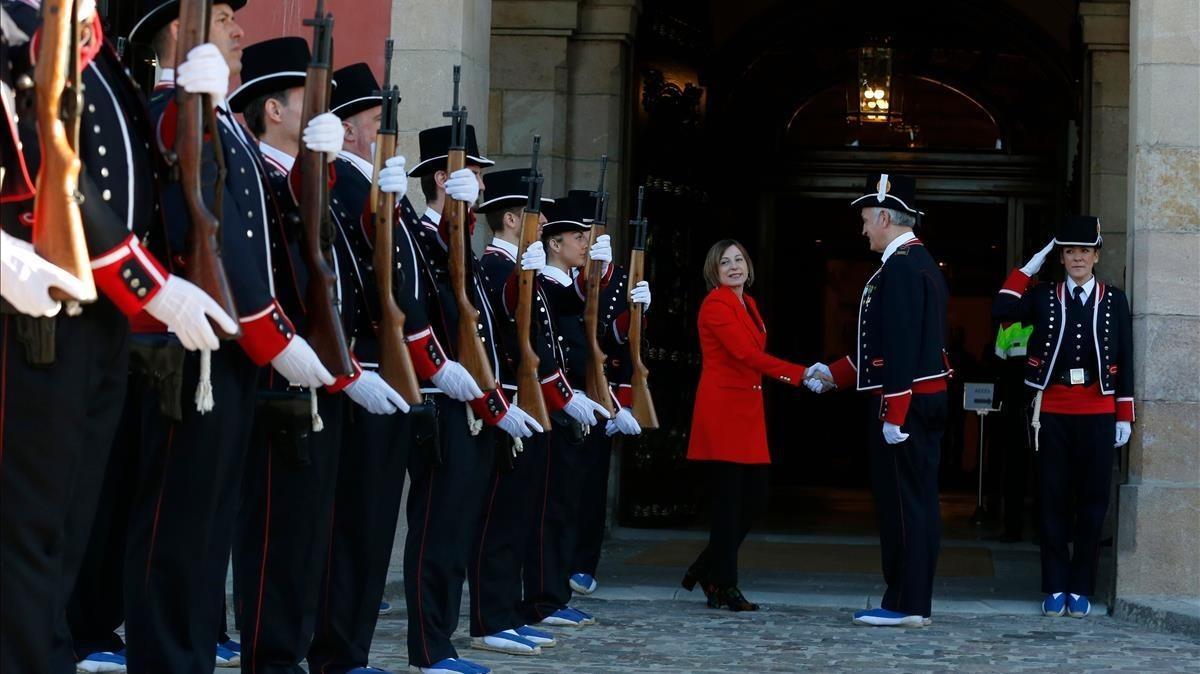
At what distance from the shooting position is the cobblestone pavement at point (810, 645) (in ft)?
22.2

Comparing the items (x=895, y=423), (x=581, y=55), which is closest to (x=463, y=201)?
(x=895, y=423)

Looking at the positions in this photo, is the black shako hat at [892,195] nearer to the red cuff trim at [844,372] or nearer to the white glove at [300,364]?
the red cuff trim at [844,372]

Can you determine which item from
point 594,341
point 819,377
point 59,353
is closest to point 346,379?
point 59,353

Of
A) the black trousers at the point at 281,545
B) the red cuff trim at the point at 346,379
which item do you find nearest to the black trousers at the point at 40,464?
the red cuff trim at the point at 346,379

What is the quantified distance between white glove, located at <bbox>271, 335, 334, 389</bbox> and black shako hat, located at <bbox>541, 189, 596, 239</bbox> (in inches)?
137

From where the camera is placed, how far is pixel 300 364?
439 centimetres

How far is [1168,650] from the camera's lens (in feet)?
24.6

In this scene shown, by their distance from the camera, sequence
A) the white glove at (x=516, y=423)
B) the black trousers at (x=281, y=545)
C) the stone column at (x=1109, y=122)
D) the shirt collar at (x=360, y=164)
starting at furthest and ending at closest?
1. the stone column at (x=1109, y=122)
2. the white glove at (x=516, y=423)
3. the shirt collar at (x=360, y=164)
4. the black trousers at (x=281, y=545)

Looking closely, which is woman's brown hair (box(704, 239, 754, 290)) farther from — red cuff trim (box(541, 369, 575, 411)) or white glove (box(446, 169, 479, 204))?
white glove (box(446, 169, 479, 204))

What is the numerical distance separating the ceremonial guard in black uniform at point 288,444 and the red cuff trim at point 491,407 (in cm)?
93

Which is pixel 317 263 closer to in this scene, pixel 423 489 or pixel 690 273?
pixel 423 489

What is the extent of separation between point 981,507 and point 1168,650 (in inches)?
266

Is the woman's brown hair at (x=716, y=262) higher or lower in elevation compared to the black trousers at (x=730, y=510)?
higher

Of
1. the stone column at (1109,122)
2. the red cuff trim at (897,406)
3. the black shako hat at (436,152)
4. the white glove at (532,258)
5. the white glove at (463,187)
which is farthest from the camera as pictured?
the stone column at (1109,122)
